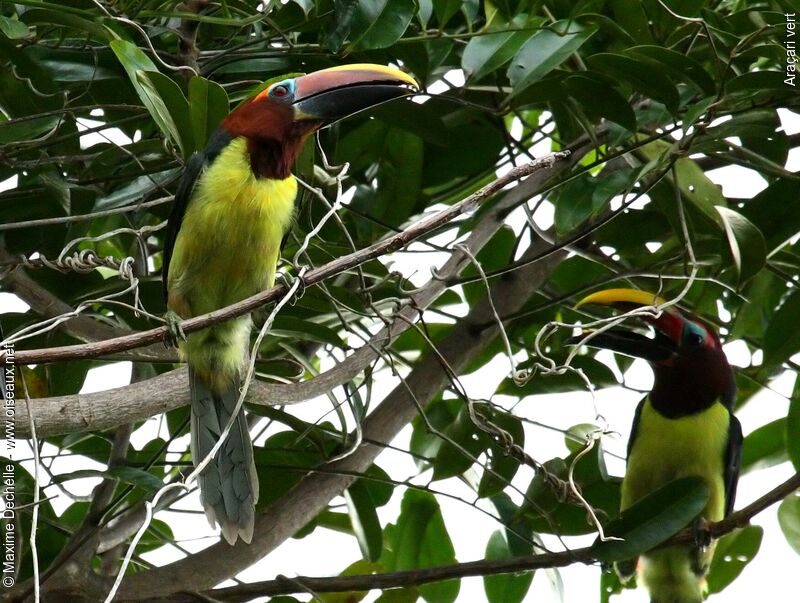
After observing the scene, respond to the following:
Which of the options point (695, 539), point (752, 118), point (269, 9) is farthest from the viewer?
point (695, 539)

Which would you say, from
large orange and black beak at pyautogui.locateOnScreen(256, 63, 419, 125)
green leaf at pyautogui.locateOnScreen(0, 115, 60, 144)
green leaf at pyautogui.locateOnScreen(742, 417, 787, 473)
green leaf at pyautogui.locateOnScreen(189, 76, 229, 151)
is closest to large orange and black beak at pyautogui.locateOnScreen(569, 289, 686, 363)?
→ green leaf at pyautogui.locateOnScreen(742, 417, 787, 473)

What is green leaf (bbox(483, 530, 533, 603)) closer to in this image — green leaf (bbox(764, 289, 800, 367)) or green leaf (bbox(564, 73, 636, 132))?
green leaf (bbox(764, 289, 800, 367))

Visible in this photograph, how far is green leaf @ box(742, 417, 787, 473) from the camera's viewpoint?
2553mm

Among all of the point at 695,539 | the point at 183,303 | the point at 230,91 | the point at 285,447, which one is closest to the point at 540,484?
the point at 695,539

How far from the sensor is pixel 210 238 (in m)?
2.12

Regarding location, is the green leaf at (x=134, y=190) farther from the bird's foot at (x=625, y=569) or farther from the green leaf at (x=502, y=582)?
the bird's foot at (x=625, y=569)

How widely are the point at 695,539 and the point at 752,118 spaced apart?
2.87ft

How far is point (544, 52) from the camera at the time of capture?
1903 millimetres

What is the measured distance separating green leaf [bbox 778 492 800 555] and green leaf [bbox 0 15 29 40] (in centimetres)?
186

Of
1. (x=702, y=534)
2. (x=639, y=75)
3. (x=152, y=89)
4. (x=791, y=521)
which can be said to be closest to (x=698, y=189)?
(x=639, y=75)

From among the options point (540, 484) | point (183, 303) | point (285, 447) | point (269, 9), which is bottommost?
point (540, 484)

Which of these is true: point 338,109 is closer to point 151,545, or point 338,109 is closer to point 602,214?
point 602,214

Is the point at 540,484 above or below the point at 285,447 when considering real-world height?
below

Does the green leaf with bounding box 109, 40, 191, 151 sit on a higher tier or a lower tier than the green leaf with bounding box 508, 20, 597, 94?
lower
